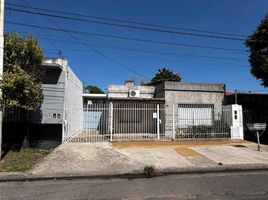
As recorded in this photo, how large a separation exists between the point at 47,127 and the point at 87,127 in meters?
3.71

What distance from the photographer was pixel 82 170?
8.38 m

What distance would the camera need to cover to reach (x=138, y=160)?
983 cm

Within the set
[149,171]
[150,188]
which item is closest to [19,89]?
[149,171]

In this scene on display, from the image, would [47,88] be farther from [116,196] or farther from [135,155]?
[116,196]

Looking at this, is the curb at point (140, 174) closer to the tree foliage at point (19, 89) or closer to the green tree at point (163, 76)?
the tree foliage at point (19, 89)

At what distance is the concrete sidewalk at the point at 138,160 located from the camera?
832 centimetres

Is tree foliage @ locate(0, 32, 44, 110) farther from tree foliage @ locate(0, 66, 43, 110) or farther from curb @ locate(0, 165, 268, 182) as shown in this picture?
curb @ locate(0, 165, 268, 182)

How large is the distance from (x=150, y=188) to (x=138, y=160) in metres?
3.30

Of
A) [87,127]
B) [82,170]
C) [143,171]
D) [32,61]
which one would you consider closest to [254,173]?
[143,171]

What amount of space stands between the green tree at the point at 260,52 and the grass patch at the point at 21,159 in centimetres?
1218

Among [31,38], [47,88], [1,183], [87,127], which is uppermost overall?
[31,38]

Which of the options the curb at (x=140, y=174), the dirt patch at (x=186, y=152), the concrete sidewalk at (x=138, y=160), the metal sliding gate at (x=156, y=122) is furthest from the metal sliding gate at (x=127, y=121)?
the curb at (x=140, y=174)

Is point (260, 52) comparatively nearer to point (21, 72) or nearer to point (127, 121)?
point (127, 121)

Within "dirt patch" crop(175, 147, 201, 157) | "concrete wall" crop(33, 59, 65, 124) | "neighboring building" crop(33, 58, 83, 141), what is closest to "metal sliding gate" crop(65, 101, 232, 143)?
"neighboring building" crop(33, 58, 83, 141)
